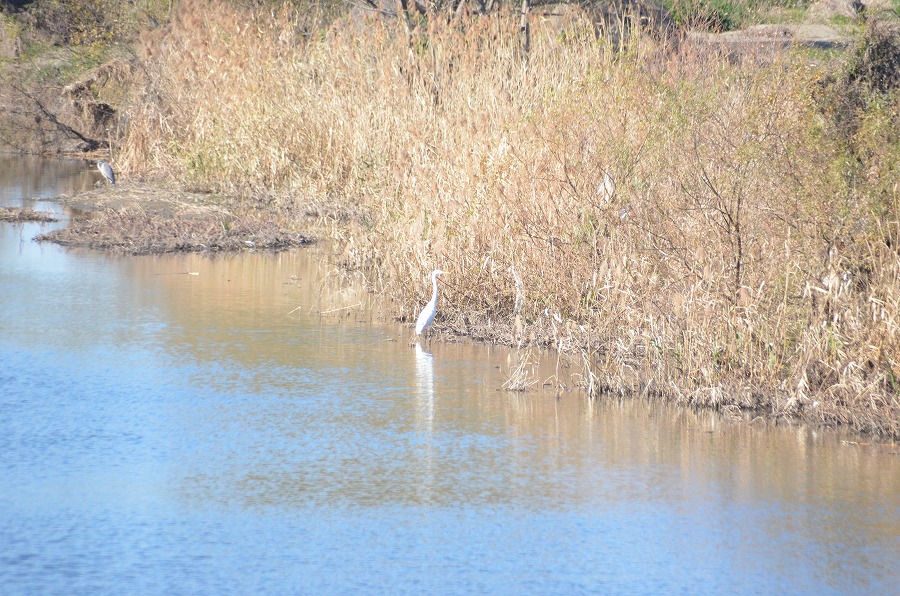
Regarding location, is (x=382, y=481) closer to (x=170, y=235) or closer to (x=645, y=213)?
(x=645, y=213)

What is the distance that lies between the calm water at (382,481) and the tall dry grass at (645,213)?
0.38 metres

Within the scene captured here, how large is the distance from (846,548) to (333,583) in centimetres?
189

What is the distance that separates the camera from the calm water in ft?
13.2

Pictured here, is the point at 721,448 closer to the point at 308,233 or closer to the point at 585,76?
the point at 585,76

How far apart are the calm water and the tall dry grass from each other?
15.0 inches

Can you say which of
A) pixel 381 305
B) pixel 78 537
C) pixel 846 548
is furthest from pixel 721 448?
pixel 381 305

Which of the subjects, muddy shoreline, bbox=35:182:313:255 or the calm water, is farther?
muddy shoreline, bbox=35:182:313:255

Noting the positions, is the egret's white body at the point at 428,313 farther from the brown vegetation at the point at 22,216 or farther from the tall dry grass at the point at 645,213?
the brown vegetation at the point at 22,216

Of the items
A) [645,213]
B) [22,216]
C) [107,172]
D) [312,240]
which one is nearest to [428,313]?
[645,213]

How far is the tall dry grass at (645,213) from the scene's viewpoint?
5.91 meters

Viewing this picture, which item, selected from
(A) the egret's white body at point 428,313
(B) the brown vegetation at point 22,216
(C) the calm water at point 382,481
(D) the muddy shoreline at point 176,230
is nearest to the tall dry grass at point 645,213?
(A) the egret's white body at point 428,313

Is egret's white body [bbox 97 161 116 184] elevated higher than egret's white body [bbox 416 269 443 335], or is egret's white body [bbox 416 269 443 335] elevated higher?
egret's white body [bbox 97 161 116 184]

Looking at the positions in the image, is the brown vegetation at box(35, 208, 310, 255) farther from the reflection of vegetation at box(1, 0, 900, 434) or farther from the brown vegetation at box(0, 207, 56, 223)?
the brown vegetation at box(0, 207, 56, 223)

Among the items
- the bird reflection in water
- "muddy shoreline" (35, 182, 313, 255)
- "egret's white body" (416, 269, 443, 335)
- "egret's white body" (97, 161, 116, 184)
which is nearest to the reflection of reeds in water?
the bird reflection in water
